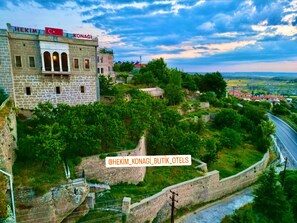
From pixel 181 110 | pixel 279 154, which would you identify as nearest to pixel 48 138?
pixel 181 110

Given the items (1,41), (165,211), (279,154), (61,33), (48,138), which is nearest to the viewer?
(48,138)

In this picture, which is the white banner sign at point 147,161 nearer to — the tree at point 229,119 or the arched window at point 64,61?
the arched window at point 64,61

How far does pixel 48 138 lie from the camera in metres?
13.4

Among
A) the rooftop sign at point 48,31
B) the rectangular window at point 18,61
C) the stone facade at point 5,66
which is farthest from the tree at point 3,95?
the rooftop sign at point 48,31

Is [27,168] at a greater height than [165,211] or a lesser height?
greater

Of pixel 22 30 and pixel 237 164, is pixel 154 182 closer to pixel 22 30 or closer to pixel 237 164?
pixel 237 164

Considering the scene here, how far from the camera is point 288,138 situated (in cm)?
4212

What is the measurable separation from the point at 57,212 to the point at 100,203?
2.40 meters

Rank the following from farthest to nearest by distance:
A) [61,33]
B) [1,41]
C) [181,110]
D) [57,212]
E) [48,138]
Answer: [181,110] < [61,33] < [1,41] < [48,138] < [57,212]

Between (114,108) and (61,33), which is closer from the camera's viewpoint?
(114,108)

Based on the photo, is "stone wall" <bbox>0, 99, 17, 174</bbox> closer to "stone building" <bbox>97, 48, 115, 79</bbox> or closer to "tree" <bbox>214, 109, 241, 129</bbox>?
"stone building" <bbox>97, 48, 115, 79</bbox>

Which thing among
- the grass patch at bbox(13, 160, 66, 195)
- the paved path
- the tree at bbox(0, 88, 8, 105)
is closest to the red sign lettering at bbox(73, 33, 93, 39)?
the tree at bbox(0, 88, 8, 105)

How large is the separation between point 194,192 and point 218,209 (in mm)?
2565

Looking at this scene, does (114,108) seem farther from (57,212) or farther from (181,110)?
(181,110)
